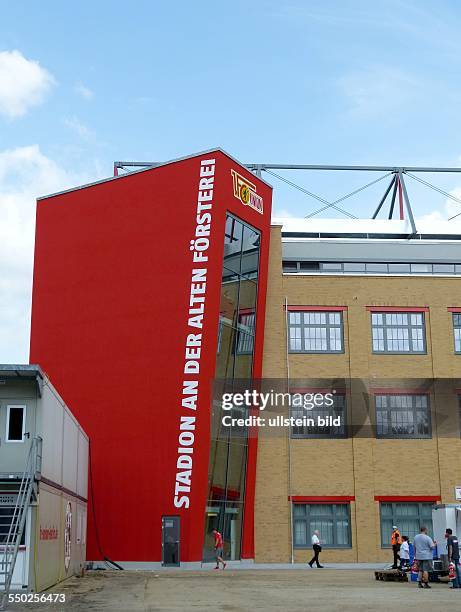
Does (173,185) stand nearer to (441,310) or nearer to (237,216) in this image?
(237,216)

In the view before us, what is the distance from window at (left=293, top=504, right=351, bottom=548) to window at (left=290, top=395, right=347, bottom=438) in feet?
10.0

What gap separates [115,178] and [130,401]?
29.7 ft

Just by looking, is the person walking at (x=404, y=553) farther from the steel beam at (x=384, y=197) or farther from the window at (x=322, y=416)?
the steel beam at (x=384, y=197)

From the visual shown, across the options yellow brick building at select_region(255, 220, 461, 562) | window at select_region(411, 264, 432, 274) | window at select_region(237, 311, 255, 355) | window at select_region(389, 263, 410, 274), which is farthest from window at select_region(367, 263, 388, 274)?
window at select_region(237, 311, 255, 355)

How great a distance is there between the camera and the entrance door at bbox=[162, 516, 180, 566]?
30453mm

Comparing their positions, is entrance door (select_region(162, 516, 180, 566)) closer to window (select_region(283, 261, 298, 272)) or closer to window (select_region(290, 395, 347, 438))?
window (select_region(290, 395, 347, 438))

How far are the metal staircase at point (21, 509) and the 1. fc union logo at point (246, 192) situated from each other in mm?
17148

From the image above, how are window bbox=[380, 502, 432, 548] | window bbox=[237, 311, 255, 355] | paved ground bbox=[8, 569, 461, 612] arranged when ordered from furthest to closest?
1. window bbox=[380, 502, 432, 548]
2. window bbox=[237, 311, 255, 355]
3. paved ground bbox=[8, 569, 461, 612]

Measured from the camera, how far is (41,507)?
64.3 feet

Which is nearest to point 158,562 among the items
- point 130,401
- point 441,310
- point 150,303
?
point 130,401

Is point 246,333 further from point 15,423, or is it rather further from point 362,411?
point 15,423

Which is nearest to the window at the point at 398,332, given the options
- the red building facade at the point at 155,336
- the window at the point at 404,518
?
the red building facade at the point at 155,336

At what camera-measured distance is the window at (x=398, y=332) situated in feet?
128

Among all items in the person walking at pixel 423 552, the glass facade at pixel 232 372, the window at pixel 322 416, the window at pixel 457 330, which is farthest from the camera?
the window at pixel 457 330
